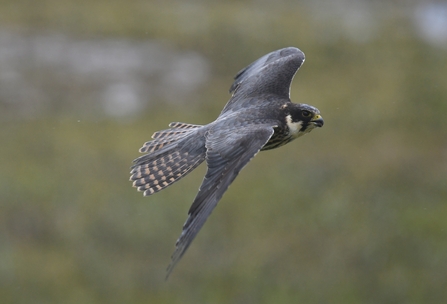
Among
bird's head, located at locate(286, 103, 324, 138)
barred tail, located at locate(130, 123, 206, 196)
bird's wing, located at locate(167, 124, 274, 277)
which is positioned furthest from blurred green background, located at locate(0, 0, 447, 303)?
bird's wing, located at locate(167, 124, 274, 277)

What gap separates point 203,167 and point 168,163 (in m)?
9.38

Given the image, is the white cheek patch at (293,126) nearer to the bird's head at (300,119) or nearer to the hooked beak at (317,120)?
the bird's head at (300,119)

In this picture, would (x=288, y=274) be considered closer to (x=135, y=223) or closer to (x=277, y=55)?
(x=135, y=223)

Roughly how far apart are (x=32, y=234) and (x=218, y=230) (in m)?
3.95

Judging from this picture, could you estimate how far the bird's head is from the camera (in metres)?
7.84

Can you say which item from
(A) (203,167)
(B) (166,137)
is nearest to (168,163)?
(B) (166,137)

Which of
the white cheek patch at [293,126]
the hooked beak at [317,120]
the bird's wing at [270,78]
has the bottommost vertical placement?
the white cheek patch at [293,126]

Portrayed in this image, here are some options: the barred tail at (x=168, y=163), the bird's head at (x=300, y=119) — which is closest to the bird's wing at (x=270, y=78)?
the bird's head at (x=300, y=119)

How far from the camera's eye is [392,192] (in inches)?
710

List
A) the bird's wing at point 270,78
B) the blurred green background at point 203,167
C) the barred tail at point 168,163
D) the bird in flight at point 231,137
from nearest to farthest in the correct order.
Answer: the bird in flight at point 231,137 → the barred tail at point 168,163 → the bird's wing at point 270,78 → the blurred green background at point 203,167

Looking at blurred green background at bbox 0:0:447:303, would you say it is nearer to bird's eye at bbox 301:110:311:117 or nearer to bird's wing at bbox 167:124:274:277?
bird's eye at bbox 301:110:311:117

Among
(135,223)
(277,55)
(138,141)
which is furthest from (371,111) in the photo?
(277,55)

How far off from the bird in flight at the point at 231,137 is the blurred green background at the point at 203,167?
7182mm

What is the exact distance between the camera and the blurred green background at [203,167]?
51.1 feet
